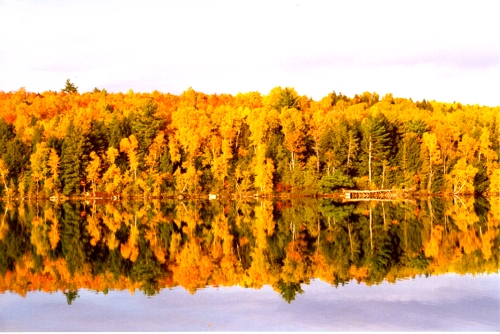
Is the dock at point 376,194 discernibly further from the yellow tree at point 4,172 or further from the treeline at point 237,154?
the yellow tree at point 4,172

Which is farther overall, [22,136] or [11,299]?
[22,136]

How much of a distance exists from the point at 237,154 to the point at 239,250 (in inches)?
1819

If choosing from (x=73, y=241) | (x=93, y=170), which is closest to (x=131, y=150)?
(x=93, y=170)

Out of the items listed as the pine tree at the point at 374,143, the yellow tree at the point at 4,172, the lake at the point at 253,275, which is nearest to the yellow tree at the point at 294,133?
the pine tree at the point at 374,143

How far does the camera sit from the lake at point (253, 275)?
A: 661 inches

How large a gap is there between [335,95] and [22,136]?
190 feet

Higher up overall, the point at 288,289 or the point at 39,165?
the point at 39,165

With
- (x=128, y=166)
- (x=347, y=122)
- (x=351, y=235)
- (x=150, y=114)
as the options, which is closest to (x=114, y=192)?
(x=128, y=166)

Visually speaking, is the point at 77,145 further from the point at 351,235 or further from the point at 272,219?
the point at 351,235

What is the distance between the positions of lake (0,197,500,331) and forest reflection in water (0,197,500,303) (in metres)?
0.06

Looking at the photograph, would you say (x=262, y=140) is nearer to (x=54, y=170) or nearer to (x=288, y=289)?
(x=54, y=170)

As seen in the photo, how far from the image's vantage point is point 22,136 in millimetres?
72188

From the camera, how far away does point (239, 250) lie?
2730cm

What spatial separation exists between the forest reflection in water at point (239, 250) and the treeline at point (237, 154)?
26.2 metres
